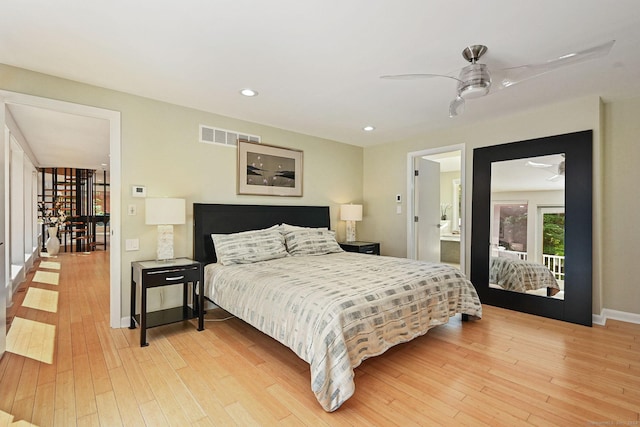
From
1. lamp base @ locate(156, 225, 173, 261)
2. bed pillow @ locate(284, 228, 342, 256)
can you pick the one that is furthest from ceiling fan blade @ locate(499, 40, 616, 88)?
lamp base @ locate(156, 225, 173, 261)

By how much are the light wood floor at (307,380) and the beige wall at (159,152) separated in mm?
980

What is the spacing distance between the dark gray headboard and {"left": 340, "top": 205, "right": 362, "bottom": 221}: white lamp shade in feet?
1.91

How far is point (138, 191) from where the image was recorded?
3254 mm

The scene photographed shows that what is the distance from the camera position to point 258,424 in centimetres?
176

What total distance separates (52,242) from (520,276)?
34.4 feet

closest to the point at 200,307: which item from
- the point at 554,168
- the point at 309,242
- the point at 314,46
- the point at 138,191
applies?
the point at 138,191

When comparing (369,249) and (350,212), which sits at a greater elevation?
(350,212)

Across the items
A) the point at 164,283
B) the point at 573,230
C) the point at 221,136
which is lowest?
the point at 164,283

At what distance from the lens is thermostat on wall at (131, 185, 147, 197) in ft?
10.6

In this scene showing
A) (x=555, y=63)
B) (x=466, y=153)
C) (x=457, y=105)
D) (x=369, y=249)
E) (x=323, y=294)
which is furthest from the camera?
(x=369, y=249)

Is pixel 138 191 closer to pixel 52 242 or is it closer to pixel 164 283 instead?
pixel 164 283

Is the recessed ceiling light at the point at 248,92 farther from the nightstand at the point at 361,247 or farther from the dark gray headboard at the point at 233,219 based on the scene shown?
the nightstand at the point at 361,247

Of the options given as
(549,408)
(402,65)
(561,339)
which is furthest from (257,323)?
(561,339)

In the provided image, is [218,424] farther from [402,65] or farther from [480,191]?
[480,191]
